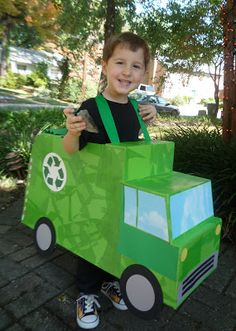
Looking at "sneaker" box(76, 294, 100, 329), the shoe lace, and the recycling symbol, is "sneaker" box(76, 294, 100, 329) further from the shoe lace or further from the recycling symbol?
the recycling symbol

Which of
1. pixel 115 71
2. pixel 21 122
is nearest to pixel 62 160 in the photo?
pixel 115 71

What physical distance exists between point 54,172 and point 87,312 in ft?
2.87

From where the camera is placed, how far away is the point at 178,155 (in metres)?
4.03

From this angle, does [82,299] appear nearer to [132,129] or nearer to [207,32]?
[132,129]

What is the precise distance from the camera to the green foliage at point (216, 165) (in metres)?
3.15

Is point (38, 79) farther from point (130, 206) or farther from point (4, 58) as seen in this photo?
point (130, 206)

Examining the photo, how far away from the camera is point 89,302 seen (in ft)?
6.45

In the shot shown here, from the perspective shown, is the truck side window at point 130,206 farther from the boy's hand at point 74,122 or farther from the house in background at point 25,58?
the house in background at point 25,58

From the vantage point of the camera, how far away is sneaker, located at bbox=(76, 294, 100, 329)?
187 cm

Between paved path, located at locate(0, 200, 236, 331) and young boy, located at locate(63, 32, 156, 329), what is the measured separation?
0.30ft

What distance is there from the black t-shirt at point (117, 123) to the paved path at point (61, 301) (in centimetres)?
100

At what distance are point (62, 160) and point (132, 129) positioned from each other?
48cm

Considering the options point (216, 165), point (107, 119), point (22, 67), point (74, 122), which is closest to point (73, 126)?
point (74, 122)

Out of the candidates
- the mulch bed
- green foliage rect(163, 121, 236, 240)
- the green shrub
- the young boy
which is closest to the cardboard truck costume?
the young boy
